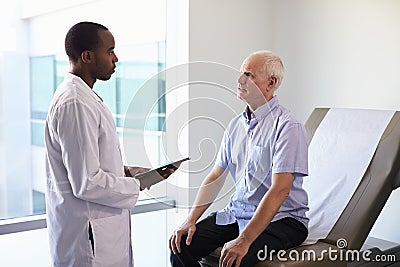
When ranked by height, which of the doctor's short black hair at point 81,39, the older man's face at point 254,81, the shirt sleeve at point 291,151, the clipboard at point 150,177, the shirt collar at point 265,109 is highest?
the doctor's short black hair at point 81,39

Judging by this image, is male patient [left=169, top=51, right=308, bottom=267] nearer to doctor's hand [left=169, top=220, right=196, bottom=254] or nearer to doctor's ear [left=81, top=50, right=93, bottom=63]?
doctor's hand [left=169, top=220, right=196, bottom=254]

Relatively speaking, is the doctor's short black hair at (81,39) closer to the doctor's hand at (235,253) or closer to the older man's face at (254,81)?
the older man's face at (254,81)

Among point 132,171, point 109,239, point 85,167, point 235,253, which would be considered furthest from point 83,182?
point 235,253

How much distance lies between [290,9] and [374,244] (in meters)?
1.54

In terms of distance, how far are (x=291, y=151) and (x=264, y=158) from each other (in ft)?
0.49

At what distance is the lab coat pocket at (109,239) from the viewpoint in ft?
5.88

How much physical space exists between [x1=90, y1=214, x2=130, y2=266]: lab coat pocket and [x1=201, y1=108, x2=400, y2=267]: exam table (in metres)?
0.49

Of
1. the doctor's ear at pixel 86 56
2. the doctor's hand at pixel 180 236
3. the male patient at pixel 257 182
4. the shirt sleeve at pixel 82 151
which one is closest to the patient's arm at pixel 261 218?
the male patient at pixel 257 182

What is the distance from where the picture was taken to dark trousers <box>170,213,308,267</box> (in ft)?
6.82

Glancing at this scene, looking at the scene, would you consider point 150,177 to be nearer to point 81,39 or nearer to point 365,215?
point 81,39

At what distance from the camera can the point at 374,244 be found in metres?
2.55

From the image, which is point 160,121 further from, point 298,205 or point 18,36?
point 298,205

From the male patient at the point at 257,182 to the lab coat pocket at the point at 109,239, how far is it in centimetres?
41

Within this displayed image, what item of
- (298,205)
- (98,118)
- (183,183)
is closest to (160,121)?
(183,183)
